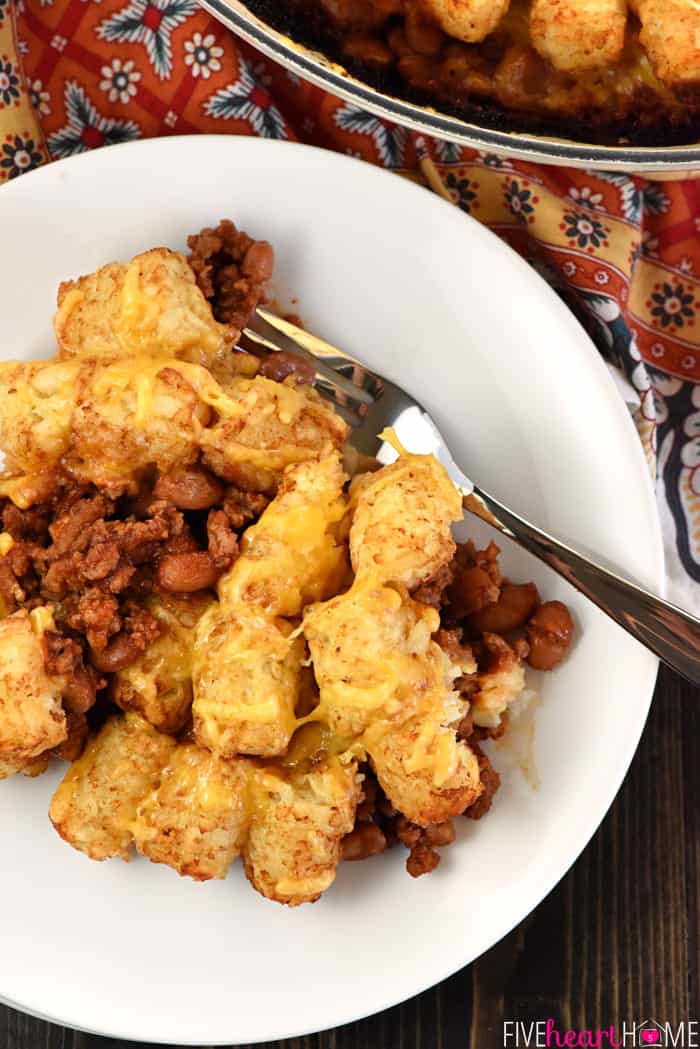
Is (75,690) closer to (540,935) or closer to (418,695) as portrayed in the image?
(418,695)

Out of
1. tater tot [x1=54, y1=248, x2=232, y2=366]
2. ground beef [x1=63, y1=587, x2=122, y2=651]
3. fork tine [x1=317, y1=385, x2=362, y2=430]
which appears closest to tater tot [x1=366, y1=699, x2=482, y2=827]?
ground beef [x1=63, y1=587, x2=122, y2=651]

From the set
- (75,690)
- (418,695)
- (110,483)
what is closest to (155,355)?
(110,483)

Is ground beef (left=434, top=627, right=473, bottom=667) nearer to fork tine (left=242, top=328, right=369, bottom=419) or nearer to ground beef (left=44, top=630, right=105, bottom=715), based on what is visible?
fork tine (left=242, top=328, right=369, bottom=419)

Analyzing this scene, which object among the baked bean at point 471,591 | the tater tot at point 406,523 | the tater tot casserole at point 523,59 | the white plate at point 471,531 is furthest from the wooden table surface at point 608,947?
the tater tot casserole at point 523,59

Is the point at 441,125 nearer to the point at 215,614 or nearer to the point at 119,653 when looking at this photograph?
the point at 215,614

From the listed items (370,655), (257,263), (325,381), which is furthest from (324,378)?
(370,655)

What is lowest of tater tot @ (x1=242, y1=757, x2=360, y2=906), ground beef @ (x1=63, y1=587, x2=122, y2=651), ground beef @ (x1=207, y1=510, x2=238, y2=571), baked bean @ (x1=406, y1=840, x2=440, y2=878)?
baked bean @ (x1=406, y1=840, x2=440, y2=878)
